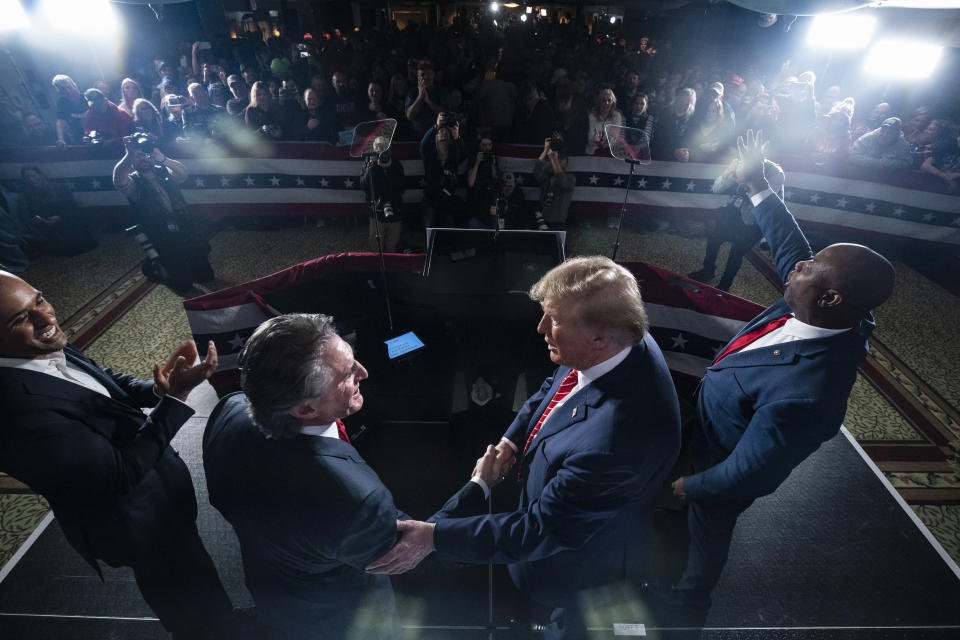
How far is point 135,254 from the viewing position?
5.64 m

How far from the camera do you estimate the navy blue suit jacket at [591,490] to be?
1.40 m

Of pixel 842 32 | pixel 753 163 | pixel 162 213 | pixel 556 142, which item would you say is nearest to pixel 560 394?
pixel 753 163

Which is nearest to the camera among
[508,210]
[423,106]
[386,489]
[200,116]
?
[386,489]

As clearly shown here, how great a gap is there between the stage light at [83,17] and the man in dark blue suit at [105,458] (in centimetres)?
1020

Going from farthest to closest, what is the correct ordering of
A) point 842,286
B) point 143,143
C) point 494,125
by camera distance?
point 494,125 < point 143,143 < point 842,286

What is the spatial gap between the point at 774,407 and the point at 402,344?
7.06ft

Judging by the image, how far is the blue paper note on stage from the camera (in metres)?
2.92

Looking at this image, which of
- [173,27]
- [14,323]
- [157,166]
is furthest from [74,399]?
[173,27]

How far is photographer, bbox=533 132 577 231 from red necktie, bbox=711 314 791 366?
3.51 metres

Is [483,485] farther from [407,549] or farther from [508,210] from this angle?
[508,210]

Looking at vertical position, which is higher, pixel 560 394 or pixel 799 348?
pixel 799 348

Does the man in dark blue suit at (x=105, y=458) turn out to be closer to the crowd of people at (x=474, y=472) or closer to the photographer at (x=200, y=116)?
the crowd of people at (x=474, y=472)

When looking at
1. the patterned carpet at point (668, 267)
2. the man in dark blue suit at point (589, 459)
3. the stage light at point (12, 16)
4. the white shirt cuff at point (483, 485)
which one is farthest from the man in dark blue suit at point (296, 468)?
the stage light at point (12, 16)

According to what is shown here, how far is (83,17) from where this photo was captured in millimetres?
8805
